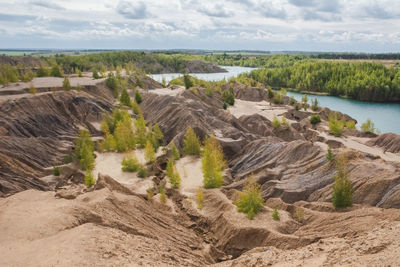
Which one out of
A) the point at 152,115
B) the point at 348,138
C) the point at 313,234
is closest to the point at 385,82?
the point at 348,138

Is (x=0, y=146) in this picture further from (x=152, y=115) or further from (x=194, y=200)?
(x=152, y=115)

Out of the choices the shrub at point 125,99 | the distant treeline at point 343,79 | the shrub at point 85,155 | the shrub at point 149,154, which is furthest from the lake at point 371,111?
the shrub at point 85,155

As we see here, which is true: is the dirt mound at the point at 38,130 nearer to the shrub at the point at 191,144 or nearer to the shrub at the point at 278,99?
the shrub at the point at 191,144

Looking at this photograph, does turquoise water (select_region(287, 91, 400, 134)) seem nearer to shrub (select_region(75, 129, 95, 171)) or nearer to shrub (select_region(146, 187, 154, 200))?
shrub (select_region(146, 187, 154, 200))

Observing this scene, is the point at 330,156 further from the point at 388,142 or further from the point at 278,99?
the point at 278,99

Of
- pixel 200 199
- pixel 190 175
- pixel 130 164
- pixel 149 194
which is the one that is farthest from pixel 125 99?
pixel 200 199

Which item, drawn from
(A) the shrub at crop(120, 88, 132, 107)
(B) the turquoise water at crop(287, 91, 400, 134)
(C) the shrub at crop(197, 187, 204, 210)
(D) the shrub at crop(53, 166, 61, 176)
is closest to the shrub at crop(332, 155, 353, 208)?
(C) the shrub at crop(197, 187, 204, 210)
